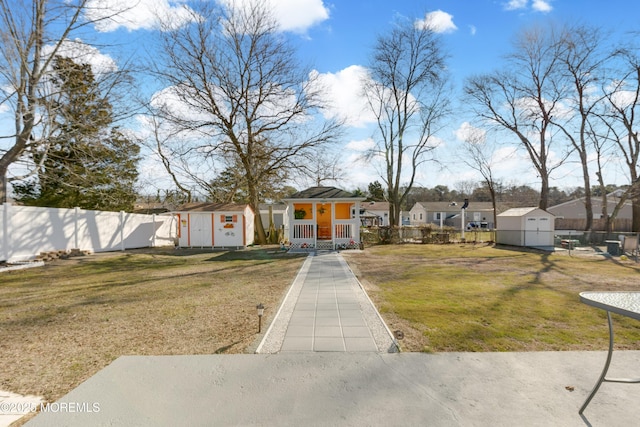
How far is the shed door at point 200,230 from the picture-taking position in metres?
19.4

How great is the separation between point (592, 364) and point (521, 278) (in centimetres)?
664

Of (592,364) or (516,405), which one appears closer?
(516,405)

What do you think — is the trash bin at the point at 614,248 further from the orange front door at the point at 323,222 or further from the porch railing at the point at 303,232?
the porch railing at the point at 303,232

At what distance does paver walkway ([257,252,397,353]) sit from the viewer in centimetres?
413

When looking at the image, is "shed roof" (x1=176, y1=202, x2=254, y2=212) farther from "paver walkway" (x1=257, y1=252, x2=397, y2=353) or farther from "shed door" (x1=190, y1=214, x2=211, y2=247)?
"paver walkway" (x1=257, y1=252, x2=397, y2=353)

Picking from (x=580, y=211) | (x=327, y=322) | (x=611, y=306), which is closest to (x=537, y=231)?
(x=327, y=322)

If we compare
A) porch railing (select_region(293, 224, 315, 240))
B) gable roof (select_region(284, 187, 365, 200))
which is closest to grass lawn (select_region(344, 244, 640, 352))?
gable roof (select_region(284, 187, 365, 200))

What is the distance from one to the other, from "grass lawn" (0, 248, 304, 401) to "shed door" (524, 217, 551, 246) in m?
16.7

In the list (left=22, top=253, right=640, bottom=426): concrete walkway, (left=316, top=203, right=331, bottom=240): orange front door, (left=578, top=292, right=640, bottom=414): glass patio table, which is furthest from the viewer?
(left=316, top=203, right=331, bottom=240): orange front door

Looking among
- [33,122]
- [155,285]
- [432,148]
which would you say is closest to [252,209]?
[33,122]

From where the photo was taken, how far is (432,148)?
27.2 meters

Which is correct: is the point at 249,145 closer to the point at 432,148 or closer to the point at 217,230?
the point at 217,230

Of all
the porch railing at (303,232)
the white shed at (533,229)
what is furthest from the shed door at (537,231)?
the porch railing at (303,232)

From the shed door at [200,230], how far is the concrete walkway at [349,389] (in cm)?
1643
